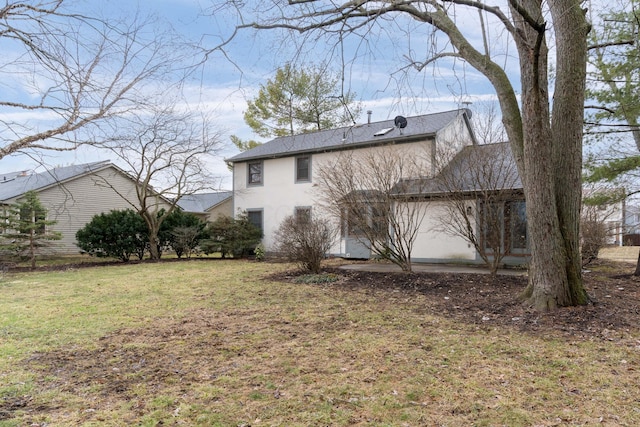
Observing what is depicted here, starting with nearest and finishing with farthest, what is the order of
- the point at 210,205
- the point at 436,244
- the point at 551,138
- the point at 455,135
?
the point at 551,138 → the point at 436,244 → the point at 455,135 → the point at 210,205

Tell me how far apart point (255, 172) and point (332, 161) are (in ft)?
17.3

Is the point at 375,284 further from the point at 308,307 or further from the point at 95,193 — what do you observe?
the point at 95,193

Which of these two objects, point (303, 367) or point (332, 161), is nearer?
A: point (303, 367)

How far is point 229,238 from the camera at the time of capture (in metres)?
17.6

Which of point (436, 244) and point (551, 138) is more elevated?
point (551, 138)

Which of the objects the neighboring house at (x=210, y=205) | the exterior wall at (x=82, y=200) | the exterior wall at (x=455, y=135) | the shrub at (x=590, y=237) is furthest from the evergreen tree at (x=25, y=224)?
the shrub at (x=590, y=237)

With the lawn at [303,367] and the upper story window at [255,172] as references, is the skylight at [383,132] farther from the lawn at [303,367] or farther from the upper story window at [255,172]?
the lawn at [303,367]

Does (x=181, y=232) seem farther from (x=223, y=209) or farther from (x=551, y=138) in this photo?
(x=551, y=138)

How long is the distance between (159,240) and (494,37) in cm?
1648

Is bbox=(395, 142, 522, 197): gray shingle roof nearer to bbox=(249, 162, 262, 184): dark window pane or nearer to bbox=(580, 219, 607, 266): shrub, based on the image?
bbox=(580, 219, 607, 266): shrub

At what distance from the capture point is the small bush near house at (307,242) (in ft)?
34.6

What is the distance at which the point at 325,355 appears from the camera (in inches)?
174

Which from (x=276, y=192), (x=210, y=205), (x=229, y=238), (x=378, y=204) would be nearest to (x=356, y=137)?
(x=276, y=192)

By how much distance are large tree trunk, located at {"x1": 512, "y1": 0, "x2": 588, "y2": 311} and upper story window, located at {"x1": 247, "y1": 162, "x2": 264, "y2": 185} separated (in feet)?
47.9
